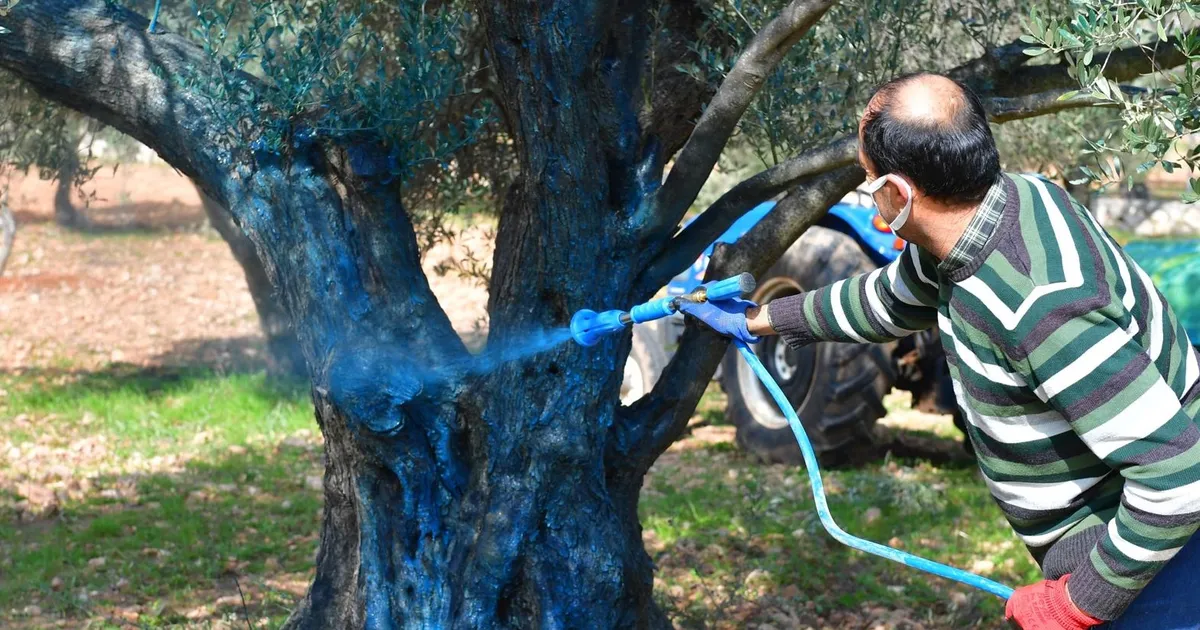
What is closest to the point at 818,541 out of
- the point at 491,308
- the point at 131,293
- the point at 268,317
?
the point at 491,308

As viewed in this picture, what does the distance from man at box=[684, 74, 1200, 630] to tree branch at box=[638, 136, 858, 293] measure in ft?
2.73

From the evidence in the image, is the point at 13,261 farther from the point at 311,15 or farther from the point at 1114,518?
the point at 1114,518

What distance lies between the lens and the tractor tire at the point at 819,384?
7.21m

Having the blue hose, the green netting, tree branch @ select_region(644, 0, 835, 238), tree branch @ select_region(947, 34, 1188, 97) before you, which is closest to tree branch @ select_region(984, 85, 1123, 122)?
tree branch @ select_region(947, 34, 1188, 97)

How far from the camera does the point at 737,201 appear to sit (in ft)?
11.9

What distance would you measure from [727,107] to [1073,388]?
140 cm

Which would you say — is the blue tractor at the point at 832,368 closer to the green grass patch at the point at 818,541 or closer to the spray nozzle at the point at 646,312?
the green grass patch at the point at 818,541

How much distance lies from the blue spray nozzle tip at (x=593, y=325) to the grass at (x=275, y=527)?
6.47 ft

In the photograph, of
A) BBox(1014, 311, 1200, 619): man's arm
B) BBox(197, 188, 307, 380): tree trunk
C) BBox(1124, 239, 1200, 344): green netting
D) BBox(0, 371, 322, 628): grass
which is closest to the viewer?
BBox(1014, 311, 1200, 619): man's arm

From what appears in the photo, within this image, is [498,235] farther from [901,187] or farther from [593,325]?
[901,187]

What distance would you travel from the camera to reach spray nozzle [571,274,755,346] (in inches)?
123

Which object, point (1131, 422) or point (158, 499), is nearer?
point (1131, 422)

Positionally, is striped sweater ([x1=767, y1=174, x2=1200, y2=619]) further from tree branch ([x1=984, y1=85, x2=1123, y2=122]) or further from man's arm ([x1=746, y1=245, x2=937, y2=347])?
tree branch ([x1=984, y1=85, x2=1123, y2=122])

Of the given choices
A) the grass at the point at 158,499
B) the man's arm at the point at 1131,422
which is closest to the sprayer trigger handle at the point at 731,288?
the man's arm at the point at 1131,422
